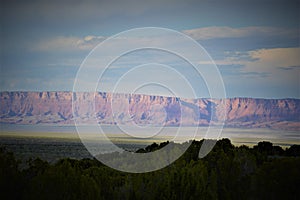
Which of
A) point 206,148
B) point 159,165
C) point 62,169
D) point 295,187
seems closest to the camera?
point 295,187

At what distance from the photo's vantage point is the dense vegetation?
24234mm

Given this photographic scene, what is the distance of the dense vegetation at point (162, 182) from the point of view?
2423 centimetres

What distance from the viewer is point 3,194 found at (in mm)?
24250

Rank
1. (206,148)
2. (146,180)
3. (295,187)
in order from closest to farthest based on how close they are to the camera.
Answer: (295,187)
(146,180)
(206,148)

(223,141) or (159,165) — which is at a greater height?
(223,141)

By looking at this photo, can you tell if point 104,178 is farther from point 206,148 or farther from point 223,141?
point 223,141

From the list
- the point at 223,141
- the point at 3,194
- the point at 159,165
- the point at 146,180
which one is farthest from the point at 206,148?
the point at 3,194

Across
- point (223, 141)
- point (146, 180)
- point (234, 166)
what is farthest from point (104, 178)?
point (223, 141)

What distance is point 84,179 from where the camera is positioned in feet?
83.0

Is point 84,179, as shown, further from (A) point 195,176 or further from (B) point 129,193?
(A) point 195,176

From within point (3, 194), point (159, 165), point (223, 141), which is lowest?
point (3, 194)

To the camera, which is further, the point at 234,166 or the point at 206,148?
the point at 206,148

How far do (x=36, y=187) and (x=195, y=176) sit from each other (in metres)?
8.52

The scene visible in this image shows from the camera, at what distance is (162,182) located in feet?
89.0
